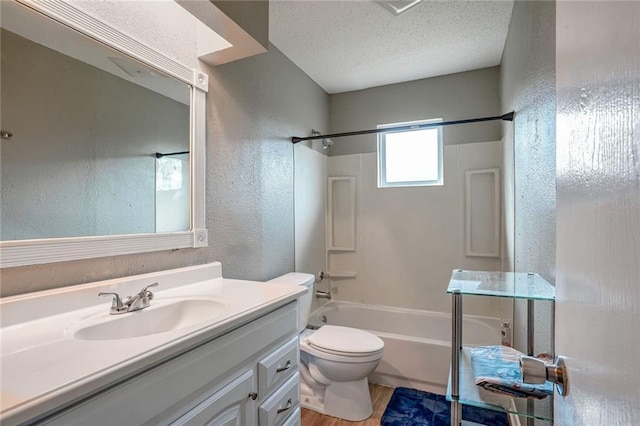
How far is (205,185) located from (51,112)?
2.14 ft

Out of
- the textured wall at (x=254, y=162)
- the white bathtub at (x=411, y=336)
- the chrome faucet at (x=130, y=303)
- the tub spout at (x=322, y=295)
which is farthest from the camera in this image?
the tub spout at (x=322, y=295)

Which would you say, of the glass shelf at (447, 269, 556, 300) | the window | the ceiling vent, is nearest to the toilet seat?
the glass shelf at (447, 269, 556, 300)

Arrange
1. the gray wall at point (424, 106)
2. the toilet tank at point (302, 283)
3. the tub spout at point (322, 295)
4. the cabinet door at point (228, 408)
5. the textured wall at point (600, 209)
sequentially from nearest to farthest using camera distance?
the textured wall at point (600, 209)
the cabinet door at point (228, 408)
the toilet tank at point (302, 283)
the gray wall at point (424, 106)
the tub spout at point (322, 295)

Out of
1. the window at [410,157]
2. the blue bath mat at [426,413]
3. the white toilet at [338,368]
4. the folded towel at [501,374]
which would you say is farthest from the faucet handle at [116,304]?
the window at [410,157]

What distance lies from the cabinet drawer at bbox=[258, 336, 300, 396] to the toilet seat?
2.11 feet

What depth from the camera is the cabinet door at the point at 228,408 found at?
79 cm

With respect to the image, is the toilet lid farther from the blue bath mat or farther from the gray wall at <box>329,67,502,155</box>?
the gray wall at <box>329,67,502,155</box>

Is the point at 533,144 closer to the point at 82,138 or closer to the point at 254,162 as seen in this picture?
the point at 254,162

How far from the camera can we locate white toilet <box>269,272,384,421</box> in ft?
5.98

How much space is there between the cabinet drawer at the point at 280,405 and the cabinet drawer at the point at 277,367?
31 millimetres

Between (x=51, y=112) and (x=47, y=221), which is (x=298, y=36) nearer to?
(x=51, y=112)

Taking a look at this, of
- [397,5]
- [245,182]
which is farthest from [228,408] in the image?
[397,5]

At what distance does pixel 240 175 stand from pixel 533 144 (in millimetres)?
1495

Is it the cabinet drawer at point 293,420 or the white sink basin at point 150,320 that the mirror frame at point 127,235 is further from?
the cabinet drawer at point 293,420
